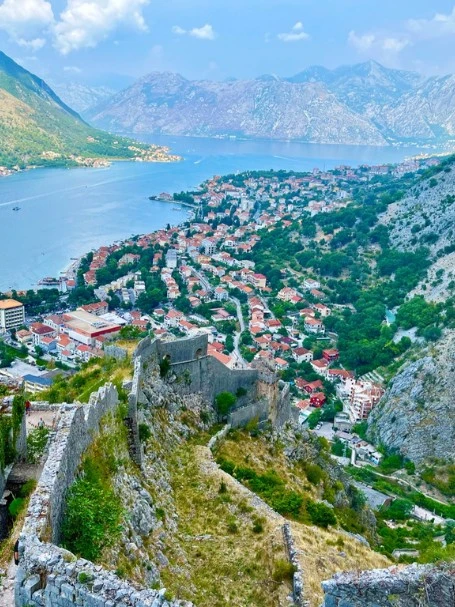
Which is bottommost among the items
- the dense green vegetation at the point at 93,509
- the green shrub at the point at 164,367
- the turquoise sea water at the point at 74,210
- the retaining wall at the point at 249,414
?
the turquoise sea water at the point at 74,210

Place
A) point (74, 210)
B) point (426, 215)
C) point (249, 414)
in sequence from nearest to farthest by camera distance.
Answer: point (249, 414), point (426, 215), point (74, 210)

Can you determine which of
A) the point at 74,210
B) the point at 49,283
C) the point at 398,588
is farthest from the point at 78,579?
the point at 74,210

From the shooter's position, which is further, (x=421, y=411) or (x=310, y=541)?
(x=421, y=411)

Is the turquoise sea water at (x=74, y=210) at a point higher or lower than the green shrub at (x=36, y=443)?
lower

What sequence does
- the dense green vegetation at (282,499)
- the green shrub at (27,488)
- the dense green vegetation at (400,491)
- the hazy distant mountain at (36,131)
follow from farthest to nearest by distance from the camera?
1. the hazy distant mountain at (36,131)
2. the dense green vegetation at (400,491)
3. the dense green vegetation at (282,499)
4. the green shrub at (27,488)

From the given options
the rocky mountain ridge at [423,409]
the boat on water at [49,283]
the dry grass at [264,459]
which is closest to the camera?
the dry grass at [264,459]

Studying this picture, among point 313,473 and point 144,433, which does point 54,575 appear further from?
point 313,473

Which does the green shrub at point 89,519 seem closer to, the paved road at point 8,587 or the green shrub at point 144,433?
the paved road at point 8,587

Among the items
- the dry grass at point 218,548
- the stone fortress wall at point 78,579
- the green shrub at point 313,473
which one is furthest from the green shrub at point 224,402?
the stone fortress wall at point 78,579
